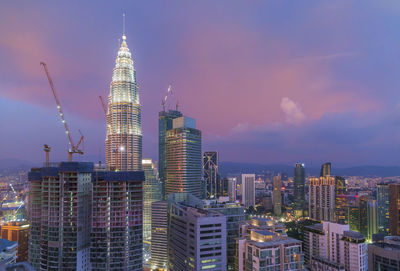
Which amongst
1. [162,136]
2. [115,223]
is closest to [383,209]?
[115,223]

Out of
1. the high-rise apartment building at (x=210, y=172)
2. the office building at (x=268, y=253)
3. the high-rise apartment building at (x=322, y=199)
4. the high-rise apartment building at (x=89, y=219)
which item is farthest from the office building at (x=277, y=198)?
the high-rise apartment building at (x=89, y=219)

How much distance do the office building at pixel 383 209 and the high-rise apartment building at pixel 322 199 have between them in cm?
1634

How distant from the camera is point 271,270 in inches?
1411

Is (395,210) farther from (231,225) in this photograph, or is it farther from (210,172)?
(210,172)

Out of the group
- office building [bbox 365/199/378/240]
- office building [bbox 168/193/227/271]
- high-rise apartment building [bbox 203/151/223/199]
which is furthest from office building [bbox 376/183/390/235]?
office building [bbox 168/193/227/271]

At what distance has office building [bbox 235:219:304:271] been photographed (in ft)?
117

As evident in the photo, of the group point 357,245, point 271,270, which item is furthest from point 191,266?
point 357,245

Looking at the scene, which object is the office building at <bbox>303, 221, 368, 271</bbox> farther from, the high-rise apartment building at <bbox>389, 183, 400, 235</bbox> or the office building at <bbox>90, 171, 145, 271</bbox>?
the office building at <bbox>90, 171, 145, 271</bbox>

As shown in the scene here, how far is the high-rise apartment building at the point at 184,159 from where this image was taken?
9481 centimetres

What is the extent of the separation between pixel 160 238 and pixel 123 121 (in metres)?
49.4

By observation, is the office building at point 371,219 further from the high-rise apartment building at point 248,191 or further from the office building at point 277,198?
the high-rise apartment building at point 248,191

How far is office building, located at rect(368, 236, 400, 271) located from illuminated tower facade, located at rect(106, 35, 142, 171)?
260ft

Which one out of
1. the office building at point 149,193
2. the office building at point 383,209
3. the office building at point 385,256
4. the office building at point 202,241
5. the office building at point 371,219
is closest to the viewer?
the office building at point 202,241

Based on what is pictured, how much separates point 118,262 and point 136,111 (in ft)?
228
